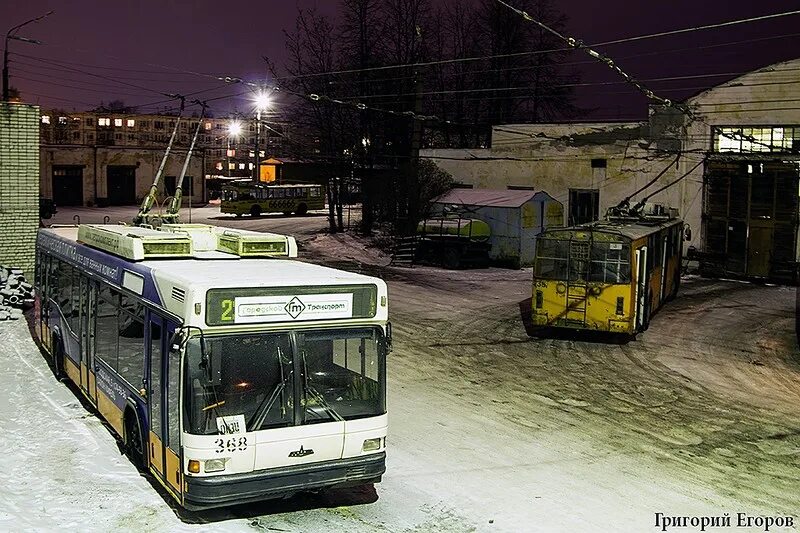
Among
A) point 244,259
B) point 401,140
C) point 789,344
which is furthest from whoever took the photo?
point 401,140

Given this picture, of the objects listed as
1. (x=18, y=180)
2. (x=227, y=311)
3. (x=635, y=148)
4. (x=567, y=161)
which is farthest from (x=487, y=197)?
(x=227, y=311)

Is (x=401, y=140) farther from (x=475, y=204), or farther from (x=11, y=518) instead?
(x=11, y=518)

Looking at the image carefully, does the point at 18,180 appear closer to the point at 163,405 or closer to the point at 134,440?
the point at 134,440

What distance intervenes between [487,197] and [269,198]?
23.4 metres

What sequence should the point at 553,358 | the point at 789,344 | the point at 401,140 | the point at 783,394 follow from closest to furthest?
the point at 783,394, the point at 553,358, the point at 789,344, the point at 401,140

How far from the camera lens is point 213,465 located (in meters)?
8.34

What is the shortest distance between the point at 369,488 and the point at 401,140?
42.2m

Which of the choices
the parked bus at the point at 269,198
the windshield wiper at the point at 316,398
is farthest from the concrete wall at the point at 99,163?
the windshield wiper at the point at 316,398

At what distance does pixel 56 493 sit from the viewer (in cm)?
971

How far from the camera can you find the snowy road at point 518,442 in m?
9.34

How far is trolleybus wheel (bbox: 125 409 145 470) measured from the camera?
1019cm

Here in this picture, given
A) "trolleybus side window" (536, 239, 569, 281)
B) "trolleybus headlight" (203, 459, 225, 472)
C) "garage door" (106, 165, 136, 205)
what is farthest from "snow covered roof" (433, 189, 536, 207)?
"garage door" (106, 165, 136, 205)

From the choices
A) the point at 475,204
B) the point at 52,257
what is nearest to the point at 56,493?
the point at 52,257

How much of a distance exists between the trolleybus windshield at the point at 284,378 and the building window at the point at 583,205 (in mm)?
29036
